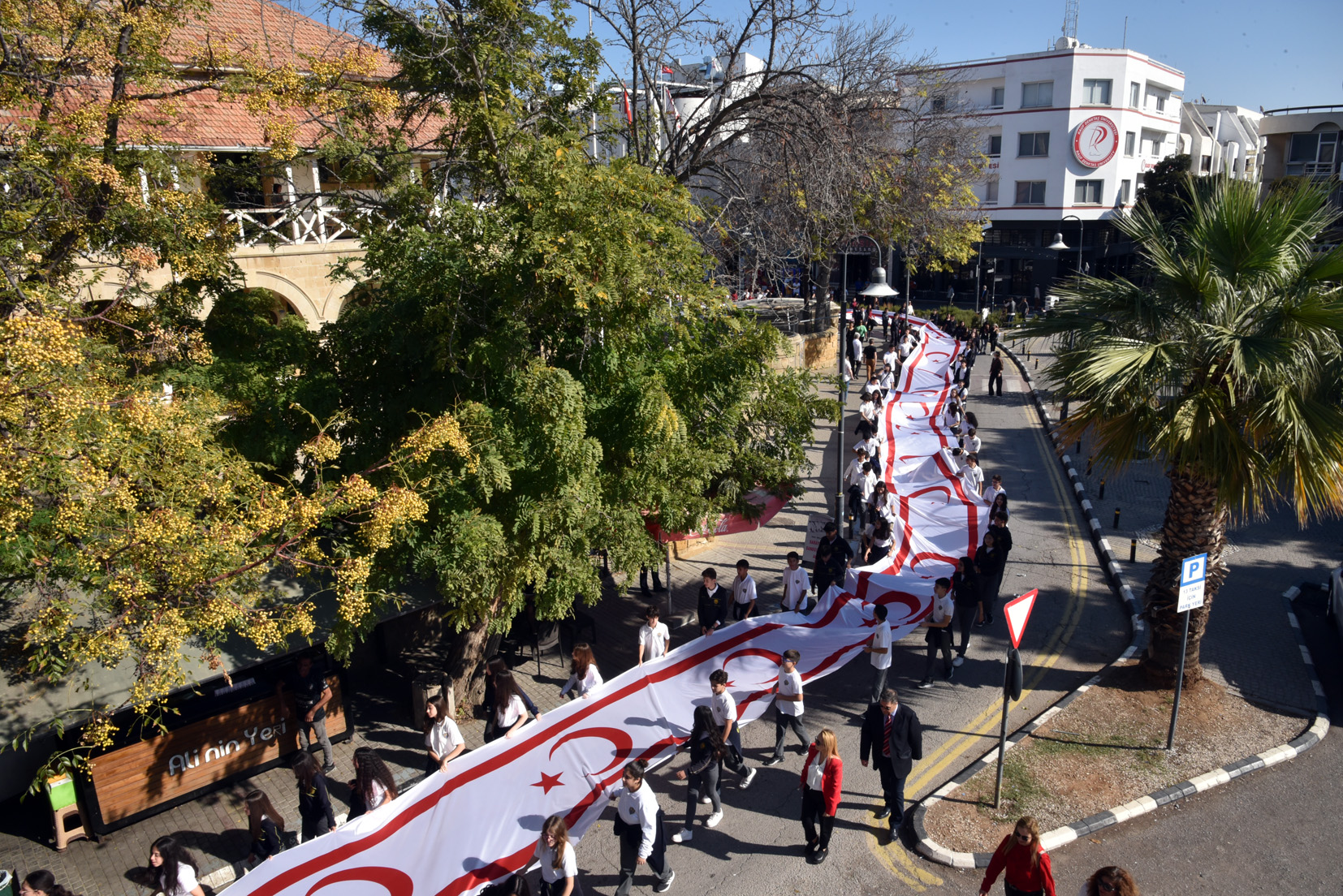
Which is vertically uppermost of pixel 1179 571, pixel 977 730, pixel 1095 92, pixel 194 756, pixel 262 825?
pixel 1095 92

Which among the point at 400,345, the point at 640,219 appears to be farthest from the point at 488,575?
the point at 640,219

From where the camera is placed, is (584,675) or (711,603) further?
(711,603)

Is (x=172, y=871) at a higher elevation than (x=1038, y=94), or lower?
lower

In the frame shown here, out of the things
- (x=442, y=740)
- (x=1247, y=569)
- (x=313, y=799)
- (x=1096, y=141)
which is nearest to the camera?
(x=313, y=799)

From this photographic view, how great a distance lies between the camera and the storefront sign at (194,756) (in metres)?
8.93

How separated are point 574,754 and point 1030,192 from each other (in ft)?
176

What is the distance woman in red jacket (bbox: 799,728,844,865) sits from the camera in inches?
305

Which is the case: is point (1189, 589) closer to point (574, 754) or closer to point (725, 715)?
point (725, 715)

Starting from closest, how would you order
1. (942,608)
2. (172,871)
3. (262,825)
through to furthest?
(172,871), (262,825), (942,608)

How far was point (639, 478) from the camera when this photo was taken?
9703 millimetres

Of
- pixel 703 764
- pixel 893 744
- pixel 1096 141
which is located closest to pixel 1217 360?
pixel 893 744

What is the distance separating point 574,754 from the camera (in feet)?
29.8

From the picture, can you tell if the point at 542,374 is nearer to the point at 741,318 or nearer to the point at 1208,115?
the point at 741,318

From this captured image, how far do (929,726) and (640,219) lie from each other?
269 inches
